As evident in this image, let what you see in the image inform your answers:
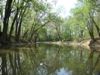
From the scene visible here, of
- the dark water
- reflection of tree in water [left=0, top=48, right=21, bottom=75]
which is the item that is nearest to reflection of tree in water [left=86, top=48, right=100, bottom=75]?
the dark water

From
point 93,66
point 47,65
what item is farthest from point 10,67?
point 93,66

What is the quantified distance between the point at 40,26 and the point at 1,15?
1847 cm

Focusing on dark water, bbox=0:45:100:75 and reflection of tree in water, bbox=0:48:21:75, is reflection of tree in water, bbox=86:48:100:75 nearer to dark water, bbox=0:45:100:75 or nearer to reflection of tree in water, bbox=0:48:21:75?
dark water, bbox=0:45:100:75

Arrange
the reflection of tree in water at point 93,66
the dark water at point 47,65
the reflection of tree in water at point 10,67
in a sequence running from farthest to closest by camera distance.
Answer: the reflection of tree in water at point 93,66 < the dark water at point 47,65 < the reflection of tree in water at point 10,67

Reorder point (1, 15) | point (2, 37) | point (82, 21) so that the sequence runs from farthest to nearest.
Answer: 1. point (82, 21)
2. point (1, 15)
3. point (2, 37)

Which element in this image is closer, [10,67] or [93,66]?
[10,67]

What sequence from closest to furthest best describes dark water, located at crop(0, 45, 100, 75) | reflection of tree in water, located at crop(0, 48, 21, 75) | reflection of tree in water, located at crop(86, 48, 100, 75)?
reflection of tree in water, located at crop(0, 48, 21, 75) → dark water, located at crop(0, 45, 100, 75) → reflection of tree in water, located at crop(86, 48, 100, 75)

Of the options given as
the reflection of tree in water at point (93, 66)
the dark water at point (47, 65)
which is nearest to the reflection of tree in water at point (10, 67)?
the dark water at point (47, 65)

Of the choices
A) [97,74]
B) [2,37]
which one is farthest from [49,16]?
[97,74]

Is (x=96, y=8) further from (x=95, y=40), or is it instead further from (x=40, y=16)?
(x=40, y=16)

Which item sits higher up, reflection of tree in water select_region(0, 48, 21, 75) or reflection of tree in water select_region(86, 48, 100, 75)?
reflection of tree in water select_region(0, 48, 21, 75)

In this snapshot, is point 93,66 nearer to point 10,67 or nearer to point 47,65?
point 47,65

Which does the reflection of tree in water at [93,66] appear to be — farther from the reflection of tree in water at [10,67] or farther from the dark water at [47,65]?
the reflection of tree in water at [10,67]

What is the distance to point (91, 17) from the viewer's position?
48.4m
